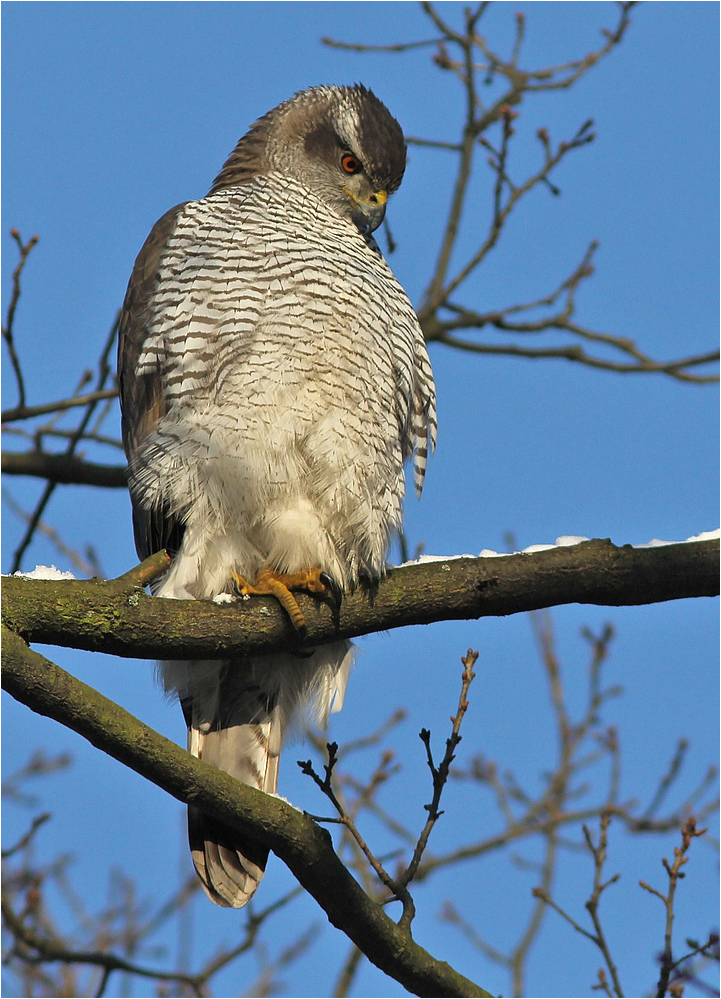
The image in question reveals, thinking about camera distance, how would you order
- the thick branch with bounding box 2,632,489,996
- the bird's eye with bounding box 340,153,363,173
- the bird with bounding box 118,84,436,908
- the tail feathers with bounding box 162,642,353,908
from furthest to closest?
1. the bird's eye with bounding box 340,153,363,173
2. the tail feathers with bounding box 162,642,353,908
3. the bird with bounding box 118,84,436,908
4. the thick branch with bounding box 2,632,489,996

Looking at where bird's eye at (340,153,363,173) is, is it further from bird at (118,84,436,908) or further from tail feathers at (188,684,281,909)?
tail feathers at (188,684,281,909)

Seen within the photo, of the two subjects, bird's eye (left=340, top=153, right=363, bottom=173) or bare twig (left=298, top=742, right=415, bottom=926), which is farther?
bird's eye (left=340, top=153, right=363, bottom=173)

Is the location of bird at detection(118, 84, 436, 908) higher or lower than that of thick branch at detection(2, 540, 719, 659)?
higher

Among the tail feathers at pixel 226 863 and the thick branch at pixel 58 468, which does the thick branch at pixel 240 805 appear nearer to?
the tail feathers at pixel 226 863

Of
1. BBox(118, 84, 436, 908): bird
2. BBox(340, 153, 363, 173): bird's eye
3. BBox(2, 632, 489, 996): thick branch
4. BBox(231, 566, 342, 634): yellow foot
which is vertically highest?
BBox(340, 153, 363, 173): bird's eye

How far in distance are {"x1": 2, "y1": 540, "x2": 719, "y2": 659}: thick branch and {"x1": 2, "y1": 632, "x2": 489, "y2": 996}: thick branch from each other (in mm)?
200

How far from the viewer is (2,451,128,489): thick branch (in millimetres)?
4961

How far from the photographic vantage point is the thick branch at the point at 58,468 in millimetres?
4961

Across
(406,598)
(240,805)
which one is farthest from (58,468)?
(240,805)

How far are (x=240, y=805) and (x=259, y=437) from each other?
4.53 feet

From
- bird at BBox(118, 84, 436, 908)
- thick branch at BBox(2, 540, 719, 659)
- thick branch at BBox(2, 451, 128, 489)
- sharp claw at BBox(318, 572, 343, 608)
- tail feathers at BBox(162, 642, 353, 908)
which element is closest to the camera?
thick branch at BBox(2, 540, 719, 659)

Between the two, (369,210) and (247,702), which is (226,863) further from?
(369,210)

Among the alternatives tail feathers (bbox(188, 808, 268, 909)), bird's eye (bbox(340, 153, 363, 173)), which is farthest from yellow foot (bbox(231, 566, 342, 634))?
bird's eye (bbox(340, 153, 363, 173))

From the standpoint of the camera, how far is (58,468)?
497 centimetres
